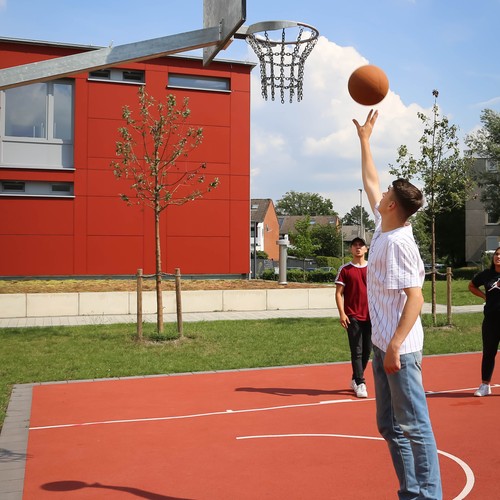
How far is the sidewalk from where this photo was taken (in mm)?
16969

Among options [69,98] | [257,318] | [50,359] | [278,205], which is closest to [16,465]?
[50,359]

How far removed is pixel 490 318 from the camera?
Result: 8695 mm

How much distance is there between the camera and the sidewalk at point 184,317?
55.7 ft

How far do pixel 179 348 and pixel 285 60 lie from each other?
6.08 metres

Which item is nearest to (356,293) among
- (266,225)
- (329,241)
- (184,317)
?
(184,317)

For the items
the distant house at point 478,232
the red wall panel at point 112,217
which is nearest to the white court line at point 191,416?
the red wall panel at point 112,217

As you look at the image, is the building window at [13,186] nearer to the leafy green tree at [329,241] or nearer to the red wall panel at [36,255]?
the red wall panel at [36,255]

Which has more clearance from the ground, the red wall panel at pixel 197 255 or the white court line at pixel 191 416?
the red wall panel at pixel 197 255

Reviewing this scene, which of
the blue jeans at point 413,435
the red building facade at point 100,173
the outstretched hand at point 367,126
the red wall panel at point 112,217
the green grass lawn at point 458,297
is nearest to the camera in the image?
the blue jeans at point 413,435

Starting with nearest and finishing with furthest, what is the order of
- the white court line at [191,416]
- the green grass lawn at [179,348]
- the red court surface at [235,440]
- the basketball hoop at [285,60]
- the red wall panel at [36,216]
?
1. the red court surface at [235,440]
2. the white court line at [191,416]
3. the basketball hoop at [285,60]
4. the green grass lawn at [179,348]
5. the red wall panel at [36,216]

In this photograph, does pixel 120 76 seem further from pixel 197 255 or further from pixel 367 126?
pixel 367 126

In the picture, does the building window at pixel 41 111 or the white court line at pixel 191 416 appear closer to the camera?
the white court line at pixel 191 416

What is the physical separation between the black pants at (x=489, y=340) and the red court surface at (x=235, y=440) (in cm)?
41

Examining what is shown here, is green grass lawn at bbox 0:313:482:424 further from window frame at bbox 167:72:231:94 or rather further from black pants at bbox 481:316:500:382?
window frame at bbox 167:72:231:94
